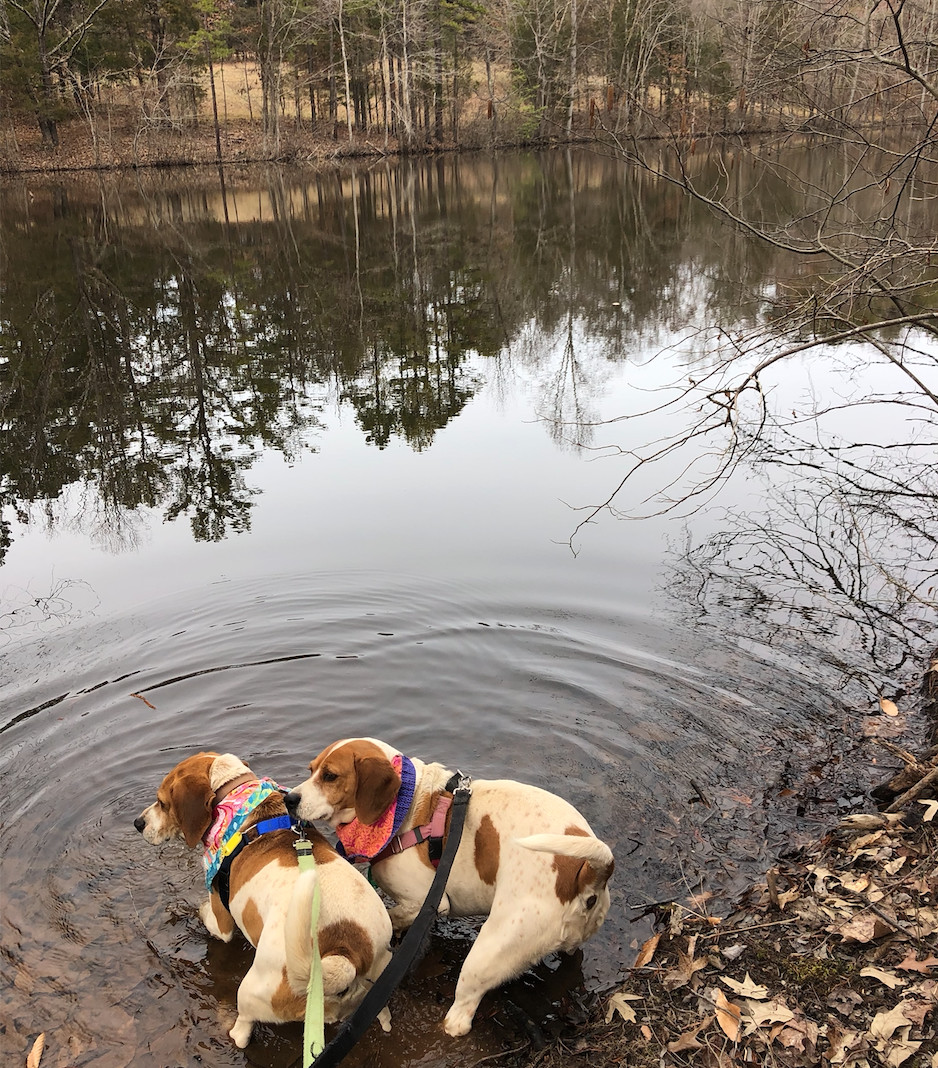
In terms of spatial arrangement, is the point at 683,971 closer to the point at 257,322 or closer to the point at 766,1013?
the point at 766,1013

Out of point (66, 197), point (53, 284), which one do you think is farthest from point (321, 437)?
point (66, 197)

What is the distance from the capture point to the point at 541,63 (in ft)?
188

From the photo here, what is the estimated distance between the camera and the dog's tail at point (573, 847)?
328 cm

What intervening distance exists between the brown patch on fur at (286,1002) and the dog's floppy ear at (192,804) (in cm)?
96

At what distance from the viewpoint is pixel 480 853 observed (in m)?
3.82

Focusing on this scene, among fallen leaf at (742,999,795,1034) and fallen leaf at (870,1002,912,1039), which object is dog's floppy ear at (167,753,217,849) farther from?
fallen leaf at (870,1002,912,1039)

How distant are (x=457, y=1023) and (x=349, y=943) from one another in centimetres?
66

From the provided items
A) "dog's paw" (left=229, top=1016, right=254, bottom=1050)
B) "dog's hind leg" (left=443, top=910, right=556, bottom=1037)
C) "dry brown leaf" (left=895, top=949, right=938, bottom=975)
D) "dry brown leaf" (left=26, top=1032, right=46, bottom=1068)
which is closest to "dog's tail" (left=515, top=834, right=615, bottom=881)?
"dog's hind leg" (left=443, top=910, right=556, bottom=1037)

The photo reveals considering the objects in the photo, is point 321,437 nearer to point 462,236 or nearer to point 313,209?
point 462,236

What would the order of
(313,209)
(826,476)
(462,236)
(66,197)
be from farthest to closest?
(66,197), (313,209), (462,236), (826,476)

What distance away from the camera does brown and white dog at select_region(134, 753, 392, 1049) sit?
131 inches

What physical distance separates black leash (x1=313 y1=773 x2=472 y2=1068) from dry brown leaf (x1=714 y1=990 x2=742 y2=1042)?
123 centimetres

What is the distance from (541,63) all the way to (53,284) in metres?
48.3

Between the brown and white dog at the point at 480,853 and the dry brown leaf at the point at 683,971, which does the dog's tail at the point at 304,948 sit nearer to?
the brown and white dog at the point at 480,853
